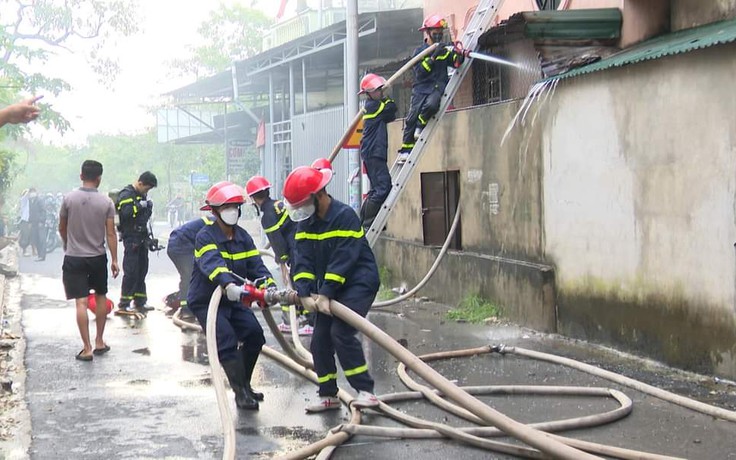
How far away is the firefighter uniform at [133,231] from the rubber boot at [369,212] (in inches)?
109

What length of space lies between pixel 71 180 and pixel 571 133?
241ft

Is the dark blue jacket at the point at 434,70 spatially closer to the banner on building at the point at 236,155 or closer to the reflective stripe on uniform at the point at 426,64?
the reflective stripe on uniform at the point at 426,64

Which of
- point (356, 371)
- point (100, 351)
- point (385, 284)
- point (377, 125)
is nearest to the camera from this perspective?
point (356, 371)

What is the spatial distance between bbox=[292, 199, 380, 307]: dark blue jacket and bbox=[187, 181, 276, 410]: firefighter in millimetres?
364

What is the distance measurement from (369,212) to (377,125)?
3.33 ft

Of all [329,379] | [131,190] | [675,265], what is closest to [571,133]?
[675,265]

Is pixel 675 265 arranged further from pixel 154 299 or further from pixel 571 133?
pixel 154 299

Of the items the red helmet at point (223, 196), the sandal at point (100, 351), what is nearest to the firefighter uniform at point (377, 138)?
the sandal at point (100, 351)

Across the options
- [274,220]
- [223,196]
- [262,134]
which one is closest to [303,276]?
[223,196]

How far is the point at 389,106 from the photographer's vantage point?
33.8 feet

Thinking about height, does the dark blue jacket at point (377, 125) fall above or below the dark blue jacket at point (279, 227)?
above

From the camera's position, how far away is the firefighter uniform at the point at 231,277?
6.50 metres

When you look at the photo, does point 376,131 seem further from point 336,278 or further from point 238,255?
point 336,278

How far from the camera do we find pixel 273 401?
674 centimetres
